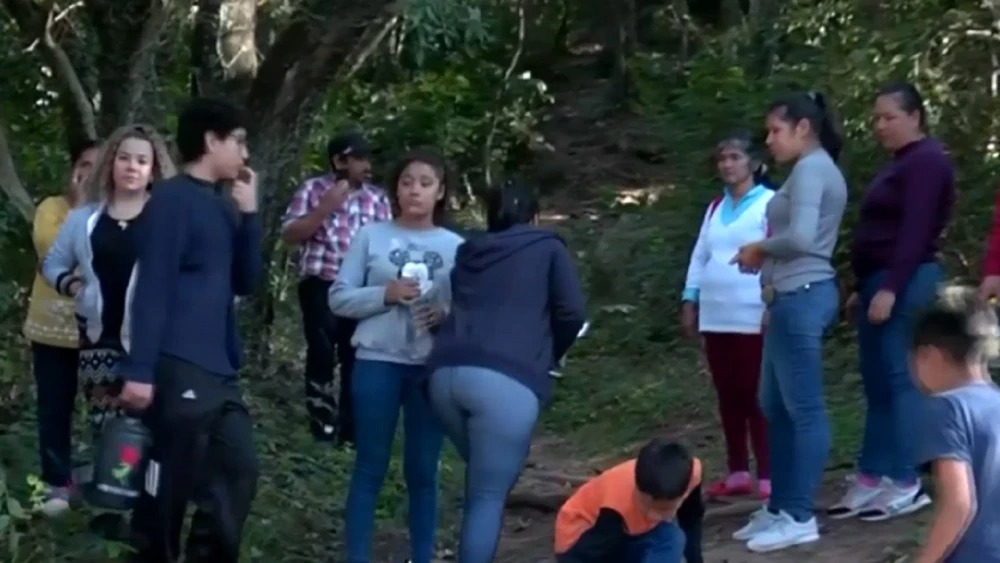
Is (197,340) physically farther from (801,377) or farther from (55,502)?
(801,377)

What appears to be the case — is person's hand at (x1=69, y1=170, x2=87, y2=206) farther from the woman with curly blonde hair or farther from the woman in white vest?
the woman in white vest

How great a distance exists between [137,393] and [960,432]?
98.3 inches

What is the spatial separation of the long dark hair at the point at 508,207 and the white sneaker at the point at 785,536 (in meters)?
1.79

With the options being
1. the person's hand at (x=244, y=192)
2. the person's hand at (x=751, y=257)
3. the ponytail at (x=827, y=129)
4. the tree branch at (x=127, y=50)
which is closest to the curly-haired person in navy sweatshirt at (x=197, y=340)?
the person's hand at (x=244, y=192)

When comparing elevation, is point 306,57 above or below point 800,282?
above

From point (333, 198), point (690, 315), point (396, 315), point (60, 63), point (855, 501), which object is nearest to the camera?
point (396, 315)

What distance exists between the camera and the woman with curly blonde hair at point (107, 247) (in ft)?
19.7

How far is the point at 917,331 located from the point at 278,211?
5666 millimetres

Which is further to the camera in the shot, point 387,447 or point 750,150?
point 750,150

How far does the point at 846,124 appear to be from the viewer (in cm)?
1130

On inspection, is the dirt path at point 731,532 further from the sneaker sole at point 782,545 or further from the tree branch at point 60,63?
the tree branch at point 60,63

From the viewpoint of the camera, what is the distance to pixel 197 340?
17.0 feet

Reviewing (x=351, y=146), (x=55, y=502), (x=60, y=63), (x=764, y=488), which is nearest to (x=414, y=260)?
(x=55, y=502)

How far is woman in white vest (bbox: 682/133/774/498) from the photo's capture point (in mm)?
7012
